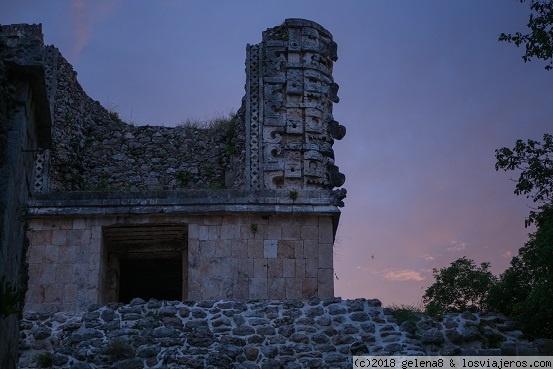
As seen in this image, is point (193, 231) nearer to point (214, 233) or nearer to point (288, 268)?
point (214, 233)

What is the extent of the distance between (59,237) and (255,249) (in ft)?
10.4

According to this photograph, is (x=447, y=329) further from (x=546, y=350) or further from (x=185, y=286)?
(x=185, y=286)

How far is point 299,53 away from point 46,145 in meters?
8.85

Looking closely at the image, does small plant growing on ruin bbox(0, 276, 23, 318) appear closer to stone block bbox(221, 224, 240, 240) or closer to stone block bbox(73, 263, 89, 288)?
stone block bbox(73, 263, 89, 288)

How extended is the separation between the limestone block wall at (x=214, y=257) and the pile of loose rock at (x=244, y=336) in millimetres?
3446

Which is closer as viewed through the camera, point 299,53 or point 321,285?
point 321,285

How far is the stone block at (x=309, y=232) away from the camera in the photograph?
51.0 feet

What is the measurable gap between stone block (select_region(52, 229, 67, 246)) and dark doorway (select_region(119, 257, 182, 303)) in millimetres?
1678

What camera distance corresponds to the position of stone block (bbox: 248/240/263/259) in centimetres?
1534

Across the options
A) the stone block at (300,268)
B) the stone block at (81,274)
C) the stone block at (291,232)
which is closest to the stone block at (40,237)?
the stone block at (81,274)

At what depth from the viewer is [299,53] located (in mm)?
17672

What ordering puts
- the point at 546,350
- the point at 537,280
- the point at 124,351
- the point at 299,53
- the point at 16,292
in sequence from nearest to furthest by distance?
the point at 16,292
the point at 124,351
the point at 546,350
the point at 537,280
the point at 299,53

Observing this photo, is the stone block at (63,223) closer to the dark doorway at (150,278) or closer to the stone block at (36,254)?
the stone block at (36,254)

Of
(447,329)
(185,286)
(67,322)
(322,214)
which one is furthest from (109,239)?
(447,329)
